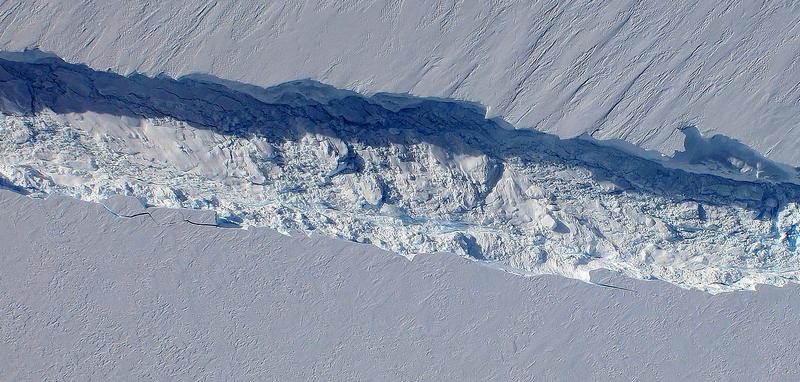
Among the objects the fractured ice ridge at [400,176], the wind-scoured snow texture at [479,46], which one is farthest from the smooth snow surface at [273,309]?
the wind-scoured snow texture at [479,46]

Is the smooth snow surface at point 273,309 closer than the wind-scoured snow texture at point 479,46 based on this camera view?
No

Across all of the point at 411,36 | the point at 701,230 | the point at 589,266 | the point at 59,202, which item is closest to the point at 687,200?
the point at 701,230

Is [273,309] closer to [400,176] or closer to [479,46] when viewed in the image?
[400,176]

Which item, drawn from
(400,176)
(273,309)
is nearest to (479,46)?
(400,176)

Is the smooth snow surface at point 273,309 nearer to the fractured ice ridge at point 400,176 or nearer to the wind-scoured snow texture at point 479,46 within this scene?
the fractured ice ridge at point 400,176

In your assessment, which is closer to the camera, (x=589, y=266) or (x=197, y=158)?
(x=197, y=158)

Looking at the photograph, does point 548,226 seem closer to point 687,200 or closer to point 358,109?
point 687,200
